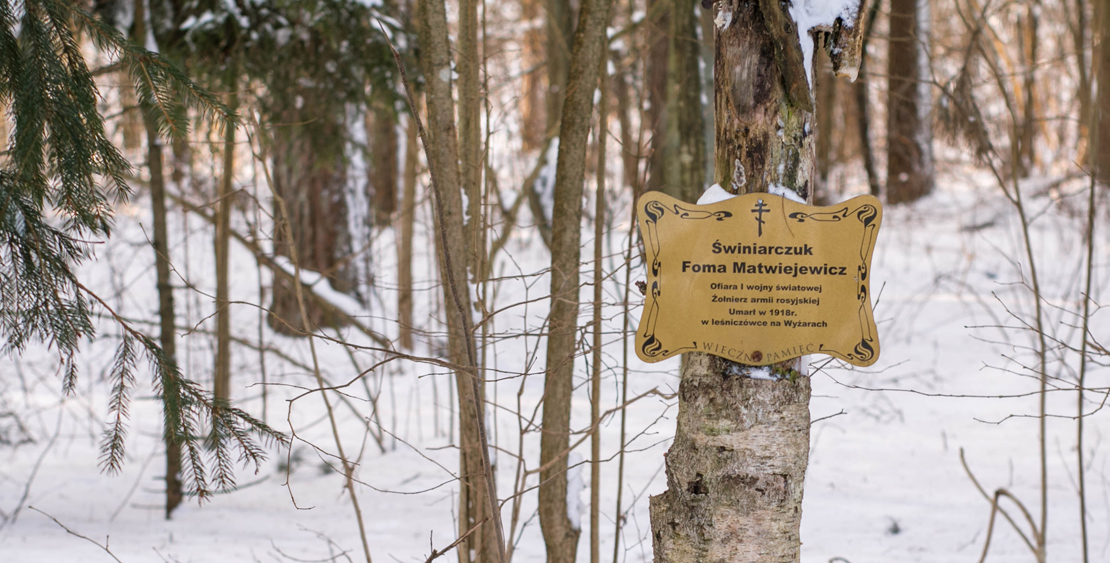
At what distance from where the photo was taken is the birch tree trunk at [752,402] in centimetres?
139

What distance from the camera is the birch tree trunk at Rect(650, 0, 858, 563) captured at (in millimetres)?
1393

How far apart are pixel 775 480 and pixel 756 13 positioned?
0.84 meters

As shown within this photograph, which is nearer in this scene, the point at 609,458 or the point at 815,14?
the point at 815,14

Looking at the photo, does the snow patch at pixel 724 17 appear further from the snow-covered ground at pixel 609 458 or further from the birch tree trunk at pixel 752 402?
the snow-covered ground at pixel 609 458

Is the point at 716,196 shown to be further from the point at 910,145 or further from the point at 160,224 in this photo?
the point at 910,145

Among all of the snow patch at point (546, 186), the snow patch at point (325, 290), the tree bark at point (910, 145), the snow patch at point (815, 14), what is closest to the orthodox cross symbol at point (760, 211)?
the snow patch at point (815, 14)

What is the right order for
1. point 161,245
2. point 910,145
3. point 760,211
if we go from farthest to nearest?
point 910,145
point 161,245
point 760,211

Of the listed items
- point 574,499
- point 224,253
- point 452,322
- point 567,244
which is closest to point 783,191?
point 567,244

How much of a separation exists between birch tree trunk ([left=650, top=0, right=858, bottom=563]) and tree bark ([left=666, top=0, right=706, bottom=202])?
2.00 meters

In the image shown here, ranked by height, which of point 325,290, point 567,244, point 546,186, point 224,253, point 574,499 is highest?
point 546,186

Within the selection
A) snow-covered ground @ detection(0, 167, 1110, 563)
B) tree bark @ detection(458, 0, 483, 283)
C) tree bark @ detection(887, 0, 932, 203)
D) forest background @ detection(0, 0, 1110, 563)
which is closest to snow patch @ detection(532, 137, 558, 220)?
forest background @ detection(0, 0, 1110, 563)

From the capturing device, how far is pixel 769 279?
4.57 ft

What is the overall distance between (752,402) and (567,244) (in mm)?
837

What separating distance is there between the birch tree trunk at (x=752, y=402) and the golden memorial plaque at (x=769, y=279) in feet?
0.17
